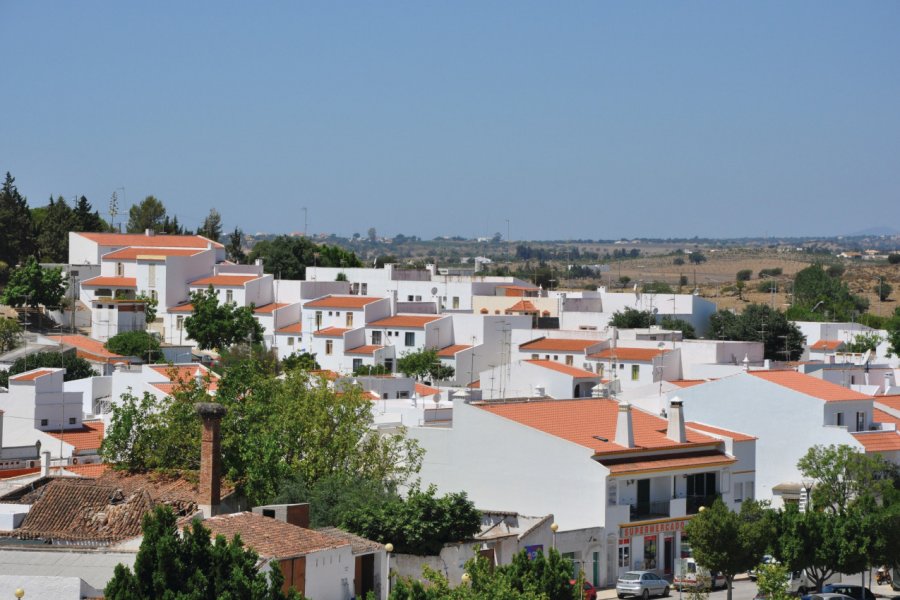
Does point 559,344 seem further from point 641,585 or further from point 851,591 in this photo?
point 641,585

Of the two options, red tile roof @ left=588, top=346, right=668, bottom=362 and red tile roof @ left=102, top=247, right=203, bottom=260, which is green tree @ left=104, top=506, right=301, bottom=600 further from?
red tile roof @ left=102, top=247, right=203, bottom=260

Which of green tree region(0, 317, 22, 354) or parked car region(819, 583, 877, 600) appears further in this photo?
green tree region(0, 317, 22, 354)

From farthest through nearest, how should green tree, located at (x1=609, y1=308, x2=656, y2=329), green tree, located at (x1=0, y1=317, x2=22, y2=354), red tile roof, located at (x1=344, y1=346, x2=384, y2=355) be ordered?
1. green tree, located at (x1=609, y1=308, x2=656, y2=329)
2. red tile roof, located at (x1=344, y1=346, x2=384, y2=355)
3. green tree, located at (x1=0, y1=317, x2=22, y2=354)

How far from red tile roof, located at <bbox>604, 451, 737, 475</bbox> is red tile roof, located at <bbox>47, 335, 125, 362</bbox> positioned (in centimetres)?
4656

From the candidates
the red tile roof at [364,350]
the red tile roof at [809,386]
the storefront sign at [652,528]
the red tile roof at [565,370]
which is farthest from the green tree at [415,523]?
the red tile roof at [364,350]

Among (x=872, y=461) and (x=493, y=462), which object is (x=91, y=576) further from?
(x=872, y=461)

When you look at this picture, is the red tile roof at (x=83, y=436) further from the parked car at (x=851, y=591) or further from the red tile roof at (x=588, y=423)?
the parked car at (x=851, y=591)

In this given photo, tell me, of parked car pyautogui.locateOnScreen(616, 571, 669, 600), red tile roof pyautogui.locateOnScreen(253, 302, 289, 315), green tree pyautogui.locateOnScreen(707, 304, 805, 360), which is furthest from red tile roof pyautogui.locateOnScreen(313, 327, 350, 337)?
parked car pyautogui.locateOnScreen(616, 571, 669, 600)

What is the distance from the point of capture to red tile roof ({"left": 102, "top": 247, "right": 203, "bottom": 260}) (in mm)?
103750

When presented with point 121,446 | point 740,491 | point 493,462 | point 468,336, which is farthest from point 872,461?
point 468,336

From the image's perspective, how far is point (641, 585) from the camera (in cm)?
3478

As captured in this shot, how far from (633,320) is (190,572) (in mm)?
78537

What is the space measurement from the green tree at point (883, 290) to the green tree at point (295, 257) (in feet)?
184

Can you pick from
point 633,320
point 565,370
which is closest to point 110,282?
point 633,320
